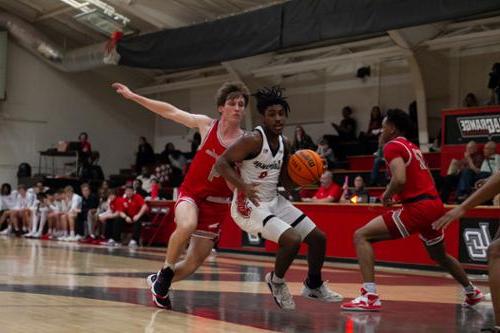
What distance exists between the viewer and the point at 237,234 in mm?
16359

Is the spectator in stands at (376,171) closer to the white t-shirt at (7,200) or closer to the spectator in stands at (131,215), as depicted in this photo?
the spectator in stands at (131,215)

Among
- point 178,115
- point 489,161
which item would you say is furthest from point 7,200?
point 178,115

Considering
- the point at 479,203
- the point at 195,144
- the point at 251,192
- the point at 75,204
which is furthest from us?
the point at 195,144

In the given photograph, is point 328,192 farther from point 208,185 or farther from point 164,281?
point 164,281

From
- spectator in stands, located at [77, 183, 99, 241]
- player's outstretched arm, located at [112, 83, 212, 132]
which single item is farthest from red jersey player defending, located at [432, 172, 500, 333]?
spectator in stands, located at [77, 183, 99, 241]

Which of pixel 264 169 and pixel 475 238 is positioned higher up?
pixel 264 169

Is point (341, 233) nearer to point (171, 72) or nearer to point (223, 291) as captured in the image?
point (223, 291)

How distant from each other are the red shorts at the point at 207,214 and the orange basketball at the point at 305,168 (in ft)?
2.24

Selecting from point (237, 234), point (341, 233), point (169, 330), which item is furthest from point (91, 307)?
point (237, 234)

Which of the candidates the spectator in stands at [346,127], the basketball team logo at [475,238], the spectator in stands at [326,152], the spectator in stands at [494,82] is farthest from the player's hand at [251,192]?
the spectator in stands at [346,127]

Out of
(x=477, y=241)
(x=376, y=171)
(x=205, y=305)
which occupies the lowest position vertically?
(x=205, y=305)

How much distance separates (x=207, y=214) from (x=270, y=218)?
25.9 inches

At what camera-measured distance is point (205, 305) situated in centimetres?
673

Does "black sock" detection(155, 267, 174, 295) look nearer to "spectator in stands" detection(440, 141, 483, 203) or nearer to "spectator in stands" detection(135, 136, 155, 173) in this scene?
"spectator in stands" detection(440, 141, 483, 203)
